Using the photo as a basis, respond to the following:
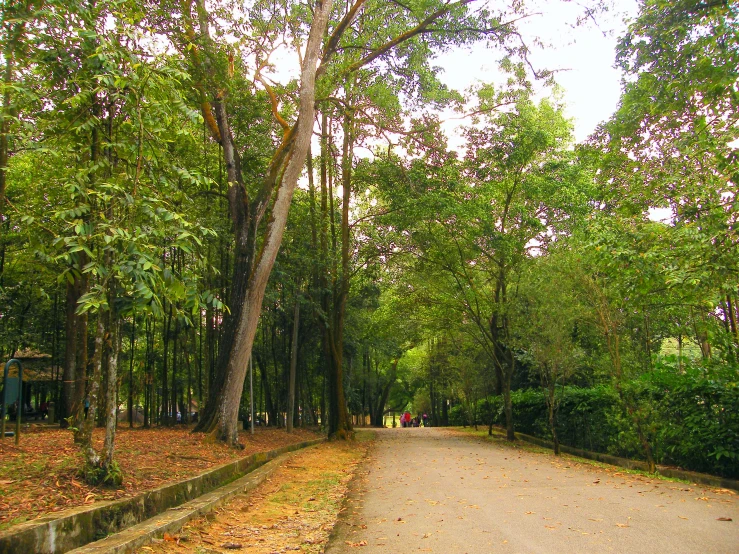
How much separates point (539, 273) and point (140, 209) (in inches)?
480

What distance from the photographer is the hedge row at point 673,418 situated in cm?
893

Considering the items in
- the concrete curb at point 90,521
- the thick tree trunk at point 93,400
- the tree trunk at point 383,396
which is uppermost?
the thick tree trunk at point 93,400

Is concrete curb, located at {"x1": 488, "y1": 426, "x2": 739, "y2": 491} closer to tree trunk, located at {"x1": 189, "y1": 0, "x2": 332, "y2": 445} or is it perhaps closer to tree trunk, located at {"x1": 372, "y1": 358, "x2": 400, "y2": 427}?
tree trunk, located at {"x1": 189, "y1": 0, "x2": 332, "y2": 445}

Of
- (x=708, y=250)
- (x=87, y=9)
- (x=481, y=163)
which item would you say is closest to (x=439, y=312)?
(x=481, y=163)

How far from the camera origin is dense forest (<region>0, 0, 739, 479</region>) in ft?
19.1

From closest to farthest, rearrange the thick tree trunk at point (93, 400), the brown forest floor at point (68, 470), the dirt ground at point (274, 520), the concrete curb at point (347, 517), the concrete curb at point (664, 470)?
the brown forest floor at point (68, 470) < the dirt ground at point (274, 520) < the concrete curb at point (347, 517) < the thick tree trunk at point (93, 400) < the concrete curb at point (664, 470)

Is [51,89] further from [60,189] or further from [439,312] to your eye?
[439,312]

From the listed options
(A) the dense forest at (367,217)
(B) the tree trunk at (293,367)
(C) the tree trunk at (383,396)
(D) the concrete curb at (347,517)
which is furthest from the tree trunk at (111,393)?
(C) the tree trunk at (383,396)

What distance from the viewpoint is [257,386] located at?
34094 millimetres

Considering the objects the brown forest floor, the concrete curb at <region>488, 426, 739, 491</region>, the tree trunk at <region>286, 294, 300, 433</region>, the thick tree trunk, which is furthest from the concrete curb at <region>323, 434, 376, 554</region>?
the tree trunk at <region>286, 294, 300, 433</region>

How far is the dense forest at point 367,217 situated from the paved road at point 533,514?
2176 mm

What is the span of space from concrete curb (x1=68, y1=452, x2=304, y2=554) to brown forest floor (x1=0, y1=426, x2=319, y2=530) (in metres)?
0.47

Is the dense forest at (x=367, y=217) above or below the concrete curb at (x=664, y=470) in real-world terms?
above

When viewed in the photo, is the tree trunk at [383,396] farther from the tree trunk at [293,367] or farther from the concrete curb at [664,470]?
the concrete curb at [664,470]
